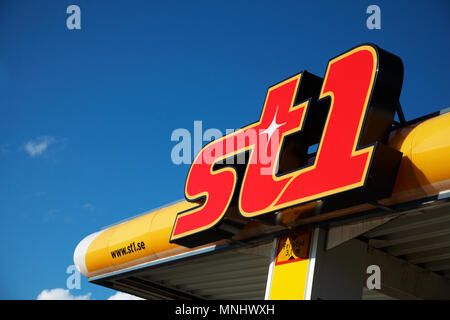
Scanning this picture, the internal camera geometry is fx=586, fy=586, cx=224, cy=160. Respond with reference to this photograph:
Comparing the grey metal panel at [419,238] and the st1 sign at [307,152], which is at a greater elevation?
the st1 sign at [307,152]

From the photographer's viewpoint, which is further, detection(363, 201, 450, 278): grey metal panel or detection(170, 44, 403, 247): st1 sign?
detection(363, 201, 450, 278): grey metal panel

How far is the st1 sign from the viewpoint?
304 inches

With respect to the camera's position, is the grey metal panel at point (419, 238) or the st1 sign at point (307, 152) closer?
the st1 sign at point (307, 152)

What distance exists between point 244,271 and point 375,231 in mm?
4233

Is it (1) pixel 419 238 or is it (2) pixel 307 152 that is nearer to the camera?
(2) pixel 307 152

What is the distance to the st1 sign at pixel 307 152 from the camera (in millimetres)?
7730

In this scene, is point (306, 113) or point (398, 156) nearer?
point (398, 156)

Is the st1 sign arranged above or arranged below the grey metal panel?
above

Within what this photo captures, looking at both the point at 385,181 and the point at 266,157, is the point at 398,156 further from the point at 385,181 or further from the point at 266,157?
the point at 266,157

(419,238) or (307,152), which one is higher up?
(307,152)

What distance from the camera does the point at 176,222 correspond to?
440 inches

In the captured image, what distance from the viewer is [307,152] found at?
9234mm
